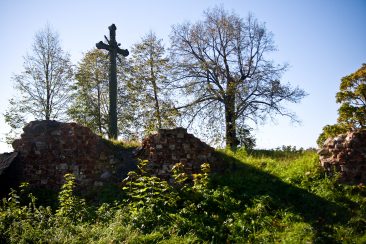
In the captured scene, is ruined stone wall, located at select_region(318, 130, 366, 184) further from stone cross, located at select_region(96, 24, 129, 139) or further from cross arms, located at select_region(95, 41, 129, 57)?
cross arms, located at select_region(95, 41, 129, 57)

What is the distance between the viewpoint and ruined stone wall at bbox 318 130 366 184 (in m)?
9.58

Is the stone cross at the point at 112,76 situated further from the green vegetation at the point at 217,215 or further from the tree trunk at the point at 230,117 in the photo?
the tree trunk at the point at 230,117

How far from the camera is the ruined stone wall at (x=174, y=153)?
1152cm

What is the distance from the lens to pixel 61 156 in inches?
463

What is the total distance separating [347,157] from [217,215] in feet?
14.1

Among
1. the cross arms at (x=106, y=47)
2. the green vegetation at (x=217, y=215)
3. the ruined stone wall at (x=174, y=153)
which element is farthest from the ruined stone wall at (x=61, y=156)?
the cross arms at (x=106, y=47)

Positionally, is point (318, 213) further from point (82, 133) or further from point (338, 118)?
point (338, 118)

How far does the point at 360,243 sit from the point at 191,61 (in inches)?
658

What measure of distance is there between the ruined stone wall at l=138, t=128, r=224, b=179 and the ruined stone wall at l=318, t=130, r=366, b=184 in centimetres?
346

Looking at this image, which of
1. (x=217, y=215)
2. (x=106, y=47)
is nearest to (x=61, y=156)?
(x=217, y=215)

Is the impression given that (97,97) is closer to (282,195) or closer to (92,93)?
(92,93)

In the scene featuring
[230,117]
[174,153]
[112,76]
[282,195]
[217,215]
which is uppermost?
[112,76]

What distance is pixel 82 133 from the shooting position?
A: 1222 centimetres

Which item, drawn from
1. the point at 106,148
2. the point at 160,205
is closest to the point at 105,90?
the point at 106,148
